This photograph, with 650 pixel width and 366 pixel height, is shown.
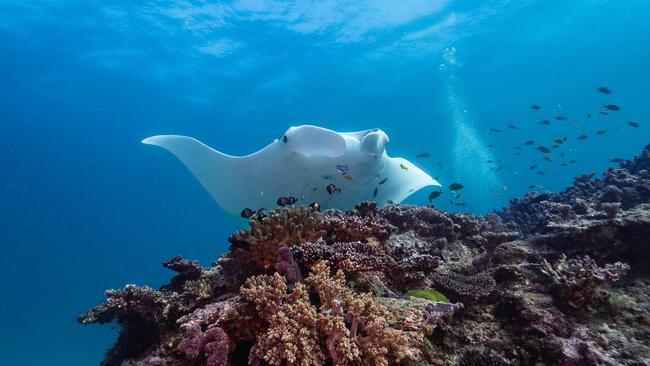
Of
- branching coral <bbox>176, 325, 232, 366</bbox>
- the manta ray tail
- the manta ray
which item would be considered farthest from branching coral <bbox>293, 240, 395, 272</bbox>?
the manta ray tail

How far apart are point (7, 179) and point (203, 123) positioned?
5140cm

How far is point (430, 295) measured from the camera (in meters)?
3.44

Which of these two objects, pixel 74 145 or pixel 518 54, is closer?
pixel 518 54

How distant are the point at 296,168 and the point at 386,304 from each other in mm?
4353

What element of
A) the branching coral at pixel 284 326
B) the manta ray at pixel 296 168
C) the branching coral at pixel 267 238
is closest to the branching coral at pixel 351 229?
the branching coral at pixel 267 238

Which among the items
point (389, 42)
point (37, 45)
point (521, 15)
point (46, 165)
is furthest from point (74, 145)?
point (521, 15)

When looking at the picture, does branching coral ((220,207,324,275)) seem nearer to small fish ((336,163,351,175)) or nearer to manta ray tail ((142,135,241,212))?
small fish ((336,163,351,175))

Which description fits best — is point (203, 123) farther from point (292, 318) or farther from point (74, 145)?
point (292, 318)

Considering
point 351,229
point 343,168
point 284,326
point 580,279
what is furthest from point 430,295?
point 343,168

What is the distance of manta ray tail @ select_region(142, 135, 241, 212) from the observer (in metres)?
7.19

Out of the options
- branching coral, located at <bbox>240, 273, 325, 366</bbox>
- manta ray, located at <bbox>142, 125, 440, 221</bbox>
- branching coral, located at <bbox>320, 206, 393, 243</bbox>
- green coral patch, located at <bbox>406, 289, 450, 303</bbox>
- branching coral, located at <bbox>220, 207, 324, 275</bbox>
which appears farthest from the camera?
manta ray, located at <bbox>142, 125, 440, 221</bbox>

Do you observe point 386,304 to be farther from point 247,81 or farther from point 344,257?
point 247,81

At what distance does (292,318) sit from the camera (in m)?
2.61

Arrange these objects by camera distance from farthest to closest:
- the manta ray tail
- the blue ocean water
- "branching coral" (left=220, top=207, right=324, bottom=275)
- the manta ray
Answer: the blue ocean water, the manta ray tail, the manta ray, "branching coral" (left=220, top=207, right=324, bottom=275)
